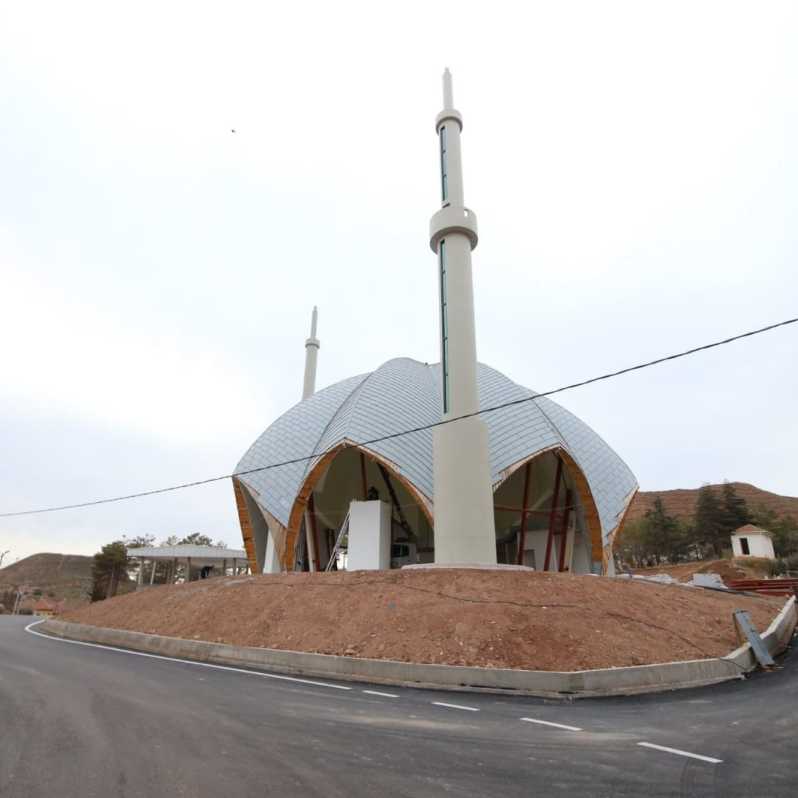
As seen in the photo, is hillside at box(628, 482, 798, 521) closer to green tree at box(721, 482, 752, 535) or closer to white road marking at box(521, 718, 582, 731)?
green tree at box(721, 482, 752, 535)

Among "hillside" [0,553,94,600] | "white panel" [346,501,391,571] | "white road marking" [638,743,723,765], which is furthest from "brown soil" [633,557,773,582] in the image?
"hillside" [0,553,94,600]

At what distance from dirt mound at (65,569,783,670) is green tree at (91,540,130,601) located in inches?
2019

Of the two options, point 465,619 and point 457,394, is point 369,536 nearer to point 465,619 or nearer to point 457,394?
point 457,394

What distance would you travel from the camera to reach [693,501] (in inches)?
4909

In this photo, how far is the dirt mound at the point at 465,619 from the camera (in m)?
11.6

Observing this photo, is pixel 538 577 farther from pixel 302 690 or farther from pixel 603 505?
pixel 603 505

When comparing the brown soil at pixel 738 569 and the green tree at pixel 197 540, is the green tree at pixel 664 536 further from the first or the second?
the green tree at pixel 197 540

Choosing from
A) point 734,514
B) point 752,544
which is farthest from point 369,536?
point 734,514

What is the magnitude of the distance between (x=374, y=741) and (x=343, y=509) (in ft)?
107

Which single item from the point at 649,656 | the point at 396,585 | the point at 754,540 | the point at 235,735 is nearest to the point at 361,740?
the point at 235,735

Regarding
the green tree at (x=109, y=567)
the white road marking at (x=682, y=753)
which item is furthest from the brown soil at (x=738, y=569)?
the green tree at (x=109, y=567)

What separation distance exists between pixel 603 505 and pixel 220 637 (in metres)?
24.4

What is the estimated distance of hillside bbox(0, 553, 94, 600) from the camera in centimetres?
9244

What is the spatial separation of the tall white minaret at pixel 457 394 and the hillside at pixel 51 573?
3502 inches
